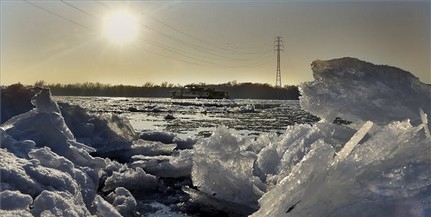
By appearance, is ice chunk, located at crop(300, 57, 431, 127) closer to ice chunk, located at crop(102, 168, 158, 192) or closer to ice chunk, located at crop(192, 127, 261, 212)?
ice chunk, located at crop(192, 127, 261, 212)

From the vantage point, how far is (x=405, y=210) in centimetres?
338

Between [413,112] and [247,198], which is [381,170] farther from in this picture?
[247,198]

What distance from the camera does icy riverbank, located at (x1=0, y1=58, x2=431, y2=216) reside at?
3.60 meters

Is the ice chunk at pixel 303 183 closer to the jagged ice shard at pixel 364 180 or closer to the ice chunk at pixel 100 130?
the jagged ice shard at pixel 364 180

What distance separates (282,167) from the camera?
6.80 meters

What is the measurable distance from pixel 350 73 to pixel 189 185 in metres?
3.49

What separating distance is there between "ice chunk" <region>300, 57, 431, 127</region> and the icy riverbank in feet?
0.04

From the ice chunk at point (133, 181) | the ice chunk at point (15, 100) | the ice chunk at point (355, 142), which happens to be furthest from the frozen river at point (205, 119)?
the ice chunk at point (355, 142)

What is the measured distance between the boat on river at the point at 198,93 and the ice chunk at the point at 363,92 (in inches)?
3501

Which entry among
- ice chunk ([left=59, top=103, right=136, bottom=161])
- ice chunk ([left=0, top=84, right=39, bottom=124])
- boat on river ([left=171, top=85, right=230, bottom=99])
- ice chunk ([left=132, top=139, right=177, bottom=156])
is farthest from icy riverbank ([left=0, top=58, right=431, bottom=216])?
boat on river ([left=171, top=85, right=230, bottom=99])

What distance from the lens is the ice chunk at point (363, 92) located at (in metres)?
5.56

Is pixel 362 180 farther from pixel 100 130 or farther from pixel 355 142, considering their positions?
pixel 100 130

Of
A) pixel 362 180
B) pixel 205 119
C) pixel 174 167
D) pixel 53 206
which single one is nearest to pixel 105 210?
pixel 53 206

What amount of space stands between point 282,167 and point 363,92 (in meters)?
1.73
